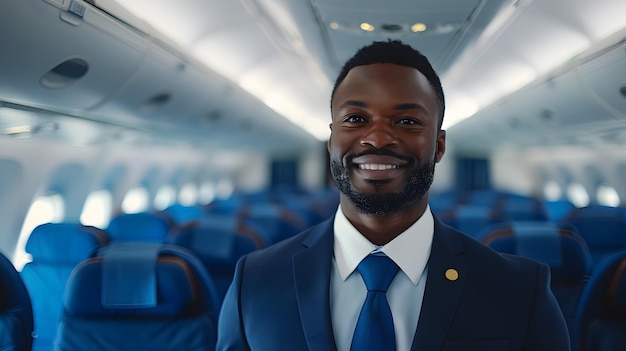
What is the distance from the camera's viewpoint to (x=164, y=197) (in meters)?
10.6

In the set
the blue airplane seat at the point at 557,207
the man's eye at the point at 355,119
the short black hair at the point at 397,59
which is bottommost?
the blue airplane seat at the point at 557,207

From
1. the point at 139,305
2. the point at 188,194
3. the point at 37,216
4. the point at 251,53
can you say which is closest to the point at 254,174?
the point at 188,194

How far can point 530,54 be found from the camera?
5375 millimetres

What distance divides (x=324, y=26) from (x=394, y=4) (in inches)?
30.6

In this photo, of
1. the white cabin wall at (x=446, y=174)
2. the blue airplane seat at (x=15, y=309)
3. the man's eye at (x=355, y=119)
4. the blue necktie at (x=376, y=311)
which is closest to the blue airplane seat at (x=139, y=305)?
the blue airplane seat at (x=15, y=309)

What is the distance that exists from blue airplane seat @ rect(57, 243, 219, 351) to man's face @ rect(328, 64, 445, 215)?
51.7 inches

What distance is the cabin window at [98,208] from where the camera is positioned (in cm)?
714

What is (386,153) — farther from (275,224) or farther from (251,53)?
(251,53)

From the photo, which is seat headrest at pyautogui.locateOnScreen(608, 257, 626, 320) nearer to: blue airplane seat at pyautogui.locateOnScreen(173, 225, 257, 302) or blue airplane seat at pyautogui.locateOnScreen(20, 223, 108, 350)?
blue airplane seat at pyautogui.locateOnScreen(173, 225, 257, 302)

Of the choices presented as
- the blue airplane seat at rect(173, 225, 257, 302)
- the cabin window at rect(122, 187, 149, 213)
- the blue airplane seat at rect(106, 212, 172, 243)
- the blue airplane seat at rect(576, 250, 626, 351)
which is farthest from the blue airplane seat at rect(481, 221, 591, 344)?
the cabin window at rect(122, 187, 149, 213)

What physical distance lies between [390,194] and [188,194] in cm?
1170

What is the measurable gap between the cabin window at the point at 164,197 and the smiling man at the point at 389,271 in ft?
29.1

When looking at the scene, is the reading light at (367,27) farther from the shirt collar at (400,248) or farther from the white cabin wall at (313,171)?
the white cabin wall at (313,171)

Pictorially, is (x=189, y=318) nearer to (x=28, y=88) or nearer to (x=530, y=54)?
(x=28, y=88)
